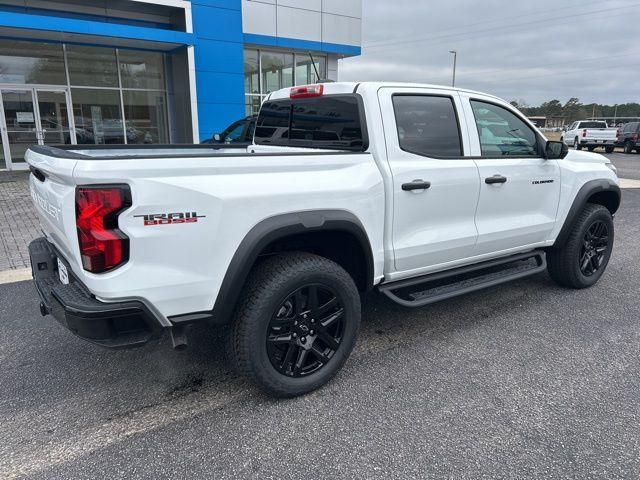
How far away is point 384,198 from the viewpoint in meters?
3.18

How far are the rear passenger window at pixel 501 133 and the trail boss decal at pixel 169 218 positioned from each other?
246 cm

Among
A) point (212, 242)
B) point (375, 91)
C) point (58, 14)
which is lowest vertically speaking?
point (212, 242)

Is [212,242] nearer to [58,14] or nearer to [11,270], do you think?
[11,270]

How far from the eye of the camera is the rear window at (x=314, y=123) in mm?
3377

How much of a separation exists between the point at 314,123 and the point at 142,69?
13.3m

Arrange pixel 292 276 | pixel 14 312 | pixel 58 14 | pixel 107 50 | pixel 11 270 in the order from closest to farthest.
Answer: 1. pixel 292 276
2. pixel 14 312
3. pixel 11 270
4. pixel 58 14
5. pixel 107 50

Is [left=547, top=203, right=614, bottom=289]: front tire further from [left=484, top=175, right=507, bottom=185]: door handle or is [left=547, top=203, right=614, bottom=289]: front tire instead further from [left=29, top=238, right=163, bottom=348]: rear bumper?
[left=29, top=238, right=163, bottom=348]: rear bumper

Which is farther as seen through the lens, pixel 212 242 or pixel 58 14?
pixel 58 14

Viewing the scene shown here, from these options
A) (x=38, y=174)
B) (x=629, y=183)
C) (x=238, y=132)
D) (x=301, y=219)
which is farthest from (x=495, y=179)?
(x=629, y=183)

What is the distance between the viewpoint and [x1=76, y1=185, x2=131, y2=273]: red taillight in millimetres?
2256

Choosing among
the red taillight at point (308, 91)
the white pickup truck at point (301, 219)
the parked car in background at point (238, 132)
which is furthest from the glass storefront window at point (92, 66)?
the red taillight at point (308, 91)

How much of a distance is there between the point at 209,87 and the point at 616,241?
1190 centimetres

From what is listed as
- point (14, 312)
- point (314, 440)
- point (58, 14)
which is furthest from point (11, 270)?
point (58, 14)

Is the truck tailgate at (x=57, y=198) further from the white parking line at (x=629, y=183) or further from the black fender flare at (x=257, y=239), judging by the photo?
the white parking line at (x=629, y=183)
